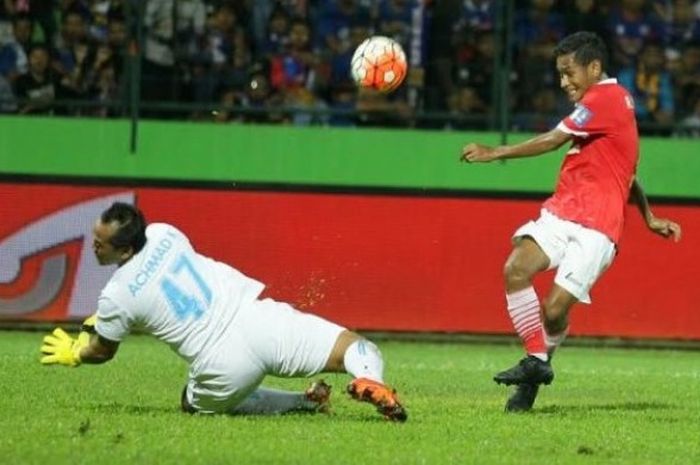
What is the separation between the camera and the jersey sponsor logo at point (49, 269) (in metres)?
16.4

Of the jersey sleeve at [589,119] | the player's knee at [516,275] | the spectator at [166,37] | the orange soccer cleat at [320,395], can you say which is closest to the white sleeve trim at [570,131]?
the jersey sleeve at [589,119]

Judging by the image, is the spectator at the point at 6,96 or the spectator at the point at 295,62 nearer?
the spectator at the point at 6,96

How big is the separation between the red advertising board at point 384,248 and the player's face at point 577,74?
595cm

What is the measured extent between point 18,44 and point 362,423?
906 cm

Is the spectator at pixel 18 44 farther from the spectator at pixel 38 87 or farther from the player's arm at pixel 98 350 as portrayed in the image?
the player's arm at pixel 98 350

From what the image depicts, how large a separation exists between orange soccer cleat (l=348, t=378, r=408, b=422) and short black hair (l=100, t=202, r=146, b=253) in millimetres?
1382

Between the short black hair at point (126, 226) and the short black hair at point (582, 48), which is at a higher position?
the short black hair at point (582, 48)

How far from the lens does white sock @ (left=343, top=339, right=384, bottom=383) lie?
375 inches

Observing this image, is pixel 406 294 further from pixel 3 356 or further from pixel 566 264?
pixel 566 264

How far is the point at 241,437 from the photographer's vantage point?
9141 mm

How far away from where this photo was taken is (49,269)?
16.5 meters

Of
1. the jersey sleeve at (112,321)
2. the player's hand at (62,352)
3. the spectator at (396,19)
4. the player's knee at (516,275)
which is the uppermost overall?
the spectator at (396,19)

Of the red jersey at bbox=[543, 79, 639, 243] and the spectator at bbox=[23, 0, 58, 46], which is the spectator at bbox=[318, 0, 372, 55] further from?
the red jersey at bbox=[543, 79, 639, 243]

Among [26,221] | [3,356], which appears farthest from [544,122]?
[3,356]
